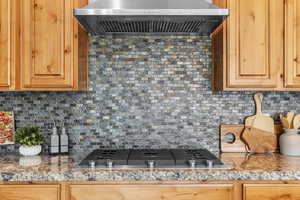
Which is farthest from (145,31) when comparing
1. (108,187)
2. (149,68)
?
(108,187)

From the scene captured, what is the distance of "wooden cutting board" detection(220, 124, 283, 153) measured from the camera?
2.11m

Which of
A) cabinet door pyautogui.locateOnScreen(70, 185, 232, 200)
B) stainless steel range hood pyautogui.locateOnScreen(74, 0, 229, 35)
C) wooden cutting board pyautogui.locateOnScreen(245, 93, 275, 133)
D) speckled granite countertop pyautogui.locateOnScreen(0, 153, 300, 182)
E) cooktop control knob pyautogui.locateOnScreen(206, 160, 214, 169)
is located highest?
stainless steel range hood pyautogui.locateOnScreen(74, 0, 229, 35)

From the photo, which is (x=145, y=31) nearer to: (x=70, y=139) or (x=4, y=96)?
(x=70, y=139)

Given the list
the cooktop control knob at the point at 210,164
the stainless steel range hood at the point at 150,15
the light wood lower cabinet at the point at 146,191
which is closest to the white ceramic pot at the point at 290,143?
the light wood lower cabinet at the point at 146,191

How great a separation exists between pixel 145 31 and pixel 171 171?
1.05 m

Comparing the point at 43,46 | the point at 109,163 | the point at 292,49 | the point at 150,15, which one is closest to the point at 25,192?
the point at 109,163

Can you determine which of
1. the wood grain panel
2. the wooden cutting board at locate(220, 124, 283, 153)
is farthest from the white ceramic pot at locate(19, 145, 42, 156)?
the wooden cutting board at locate(220, 124, 283, 153)

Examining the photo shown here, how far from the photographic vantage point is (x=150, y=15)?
169cm

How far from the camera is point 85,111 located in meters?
2.14

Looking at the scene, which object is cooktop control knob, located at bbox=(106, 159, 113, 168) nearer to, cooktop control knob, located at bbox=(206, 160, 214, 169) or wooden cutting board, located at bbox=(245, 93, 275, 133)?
cooktop control knob, located at bbox=(206, 160, 214, 169)

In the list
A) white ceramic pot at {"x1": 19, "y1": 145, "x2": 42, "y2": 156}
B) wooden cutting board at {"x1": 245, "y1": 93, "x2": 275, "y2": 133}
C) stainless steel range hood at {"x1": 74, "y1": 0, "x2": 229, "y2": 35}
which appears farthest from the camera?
wooden cutting board at {"x1": 245, "y1": 93, "x2": 275, "y2": 133}

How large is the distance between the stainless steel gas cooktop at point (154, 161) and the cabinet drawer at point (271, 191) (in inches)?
6.2

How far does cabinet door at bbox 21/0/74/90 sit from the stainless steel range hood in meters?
0.18

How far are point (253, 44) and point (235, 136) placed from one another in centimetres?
68
